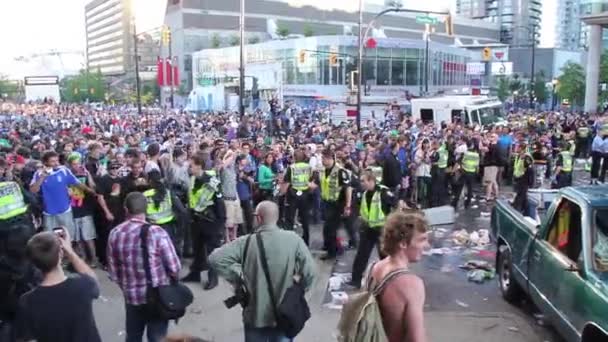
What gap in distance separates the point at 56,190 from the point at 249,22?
9403cm

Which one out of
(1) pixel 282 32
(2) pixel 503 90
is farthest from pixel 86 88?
(2) pixel 503 90

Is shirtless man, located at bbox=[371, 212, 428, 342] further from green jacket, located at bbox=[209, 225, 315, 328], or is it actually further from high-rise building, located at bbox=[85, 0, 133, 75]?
high-rise building, located at bbox=[85, 0, 133, 75]

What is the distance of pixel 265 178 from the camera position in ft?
34.8

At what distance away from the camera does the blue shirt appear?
7516 mm

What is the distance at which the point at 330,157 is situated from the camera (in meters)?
9.20

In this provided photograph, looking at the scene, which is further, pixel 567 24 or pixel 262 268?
pixel 567 24

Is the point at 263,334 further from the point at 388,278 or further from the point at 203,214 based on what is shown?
the point at 203,214

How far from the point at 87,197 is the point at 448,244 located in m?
5.94

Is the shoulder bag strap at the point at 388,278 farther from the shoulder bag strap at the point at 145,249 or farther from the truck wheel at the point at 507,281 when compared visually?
the truck wheel at the point at 507,281

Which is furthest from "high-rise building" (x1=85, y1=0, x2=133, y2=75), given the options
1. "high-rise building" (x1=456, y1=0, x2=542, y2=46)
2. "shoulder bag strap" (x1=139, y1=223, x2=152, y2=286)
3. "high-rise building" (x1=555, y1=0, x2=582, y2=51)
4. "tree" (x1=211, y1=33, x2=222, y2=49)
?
"shoulder bag strap" (x1=139, y1=223, x2=152, y2=286)

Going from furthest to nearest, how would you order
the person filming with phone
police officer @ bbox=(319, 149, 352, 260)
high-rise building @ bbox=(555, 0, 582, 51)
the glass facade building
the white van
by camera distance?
high-rise building @ bbox=(555, 0, 582, 51) < the glass facade building < the white van < police officer @ bbox=(319, 149, 352, 260) < the person filming with phone

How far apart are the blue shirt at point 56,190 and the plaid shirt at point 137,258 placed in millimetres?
3507

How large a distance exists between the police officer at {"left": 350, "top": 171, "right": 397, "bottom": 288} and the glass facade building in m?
43.4

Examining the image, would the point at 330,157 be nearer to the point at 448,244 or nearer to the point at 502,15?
the point at 448,244
